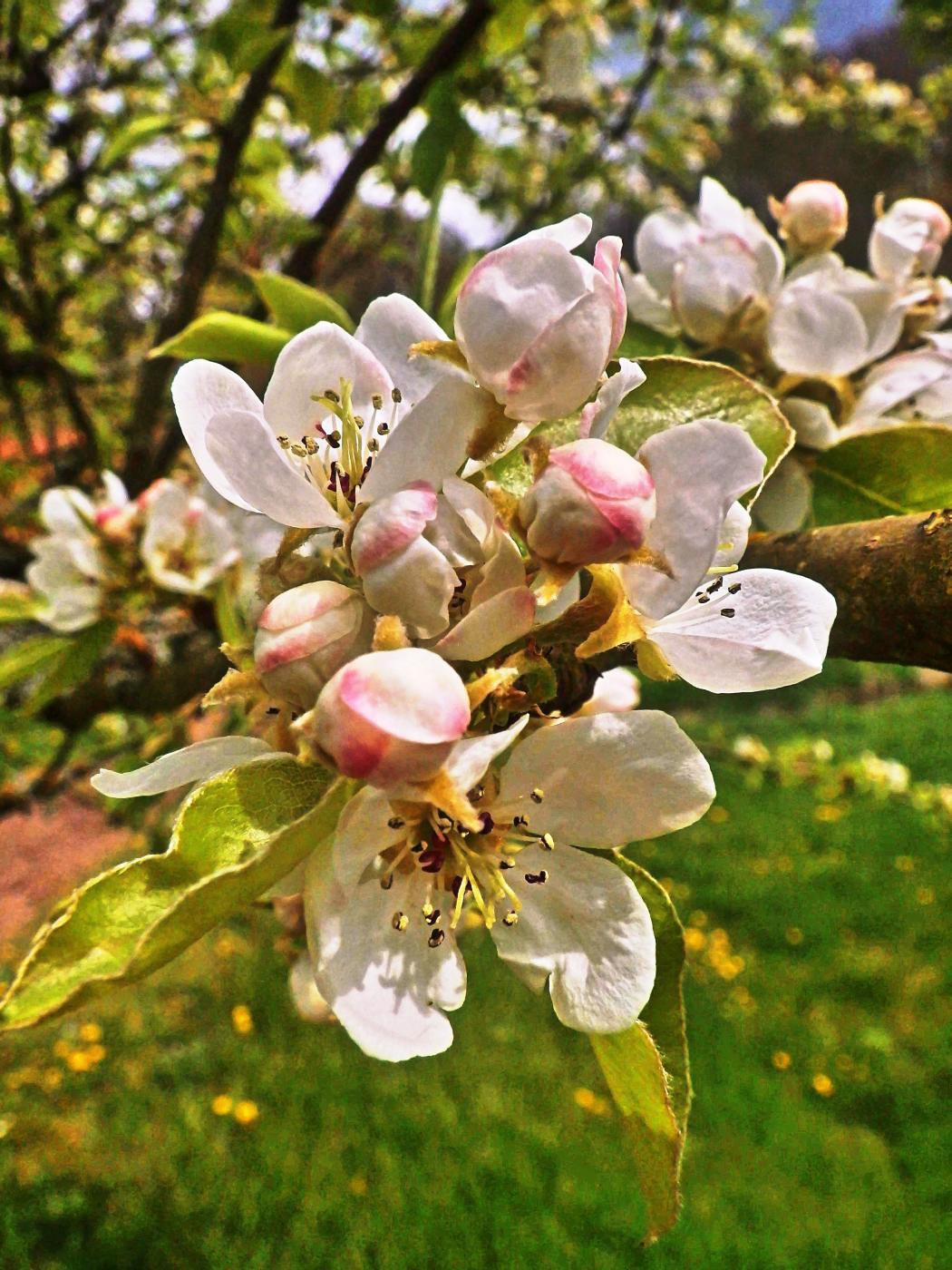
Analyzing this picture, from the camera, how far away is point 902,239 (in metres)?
0.73

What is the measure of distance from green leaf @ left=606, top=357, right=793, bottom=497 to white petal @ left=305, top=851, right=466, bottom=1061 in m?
0.25

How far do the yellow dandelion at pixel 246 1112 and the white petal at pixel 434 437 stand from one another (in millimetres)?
2884

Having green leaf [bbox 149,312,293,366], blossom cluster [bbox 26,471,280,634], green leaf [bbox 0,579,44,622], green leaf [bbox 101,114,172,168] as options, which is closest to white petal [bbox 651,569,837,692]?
green leaf [bbox 149,312,293,366]

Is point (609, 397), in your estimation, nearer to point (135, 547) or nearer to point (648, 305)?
point (648, 305)

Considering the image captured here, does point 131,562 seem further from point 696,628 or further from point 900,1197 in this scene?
point 900,1197

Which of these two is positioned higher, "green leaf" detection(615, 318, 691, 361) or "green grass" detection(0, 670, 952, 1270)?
"green leaf" detection(615, 318, 691, 361)

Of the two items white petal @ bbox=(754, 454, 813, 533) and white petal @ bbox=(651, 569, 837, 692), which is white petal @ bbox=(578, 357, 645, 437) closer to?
white petal @ bbox=(651, 569, 837, 692)

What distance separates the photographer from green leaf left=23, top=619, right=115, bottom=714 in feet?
3.52

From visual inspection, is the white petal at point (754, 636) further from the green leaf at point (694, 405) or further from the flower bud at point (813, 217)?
the flower bud at point (813, 217)

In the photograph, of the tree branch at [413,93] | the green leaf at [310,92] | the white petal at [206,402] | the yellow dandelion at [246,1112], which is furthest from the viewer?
the yellow dandelion at [246,1112]

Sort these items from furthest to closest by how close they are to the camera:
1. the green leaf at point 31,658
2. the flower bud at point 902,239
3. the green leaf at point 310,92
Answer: the green leaf at point 310,92
the green leaf at point 31,658
the flower bud at point 902,239

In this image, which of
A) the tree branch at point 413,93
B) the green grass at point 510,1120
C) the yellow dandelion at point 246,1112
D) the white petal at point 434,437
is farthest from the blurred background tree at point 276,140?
the yellow dandelion at point 246,1112

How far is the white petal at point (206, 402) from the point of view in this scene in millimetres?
410

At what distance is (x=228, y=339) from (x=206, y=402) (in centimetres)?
39
